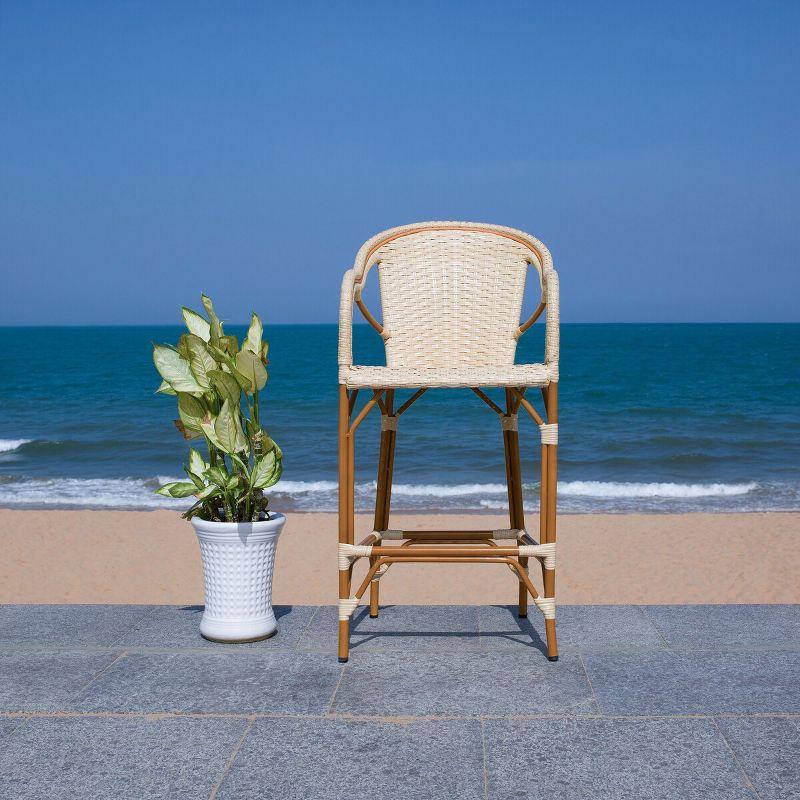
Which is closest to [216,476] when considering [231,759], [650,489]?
[231,759]

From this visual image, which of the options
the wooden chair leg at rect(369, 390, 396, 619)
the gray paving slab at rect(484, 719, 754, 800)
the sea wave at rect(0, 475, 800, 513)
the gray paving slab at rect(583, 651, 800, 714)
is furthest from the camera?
the sea wave at rect(0, 475, 800, 513)

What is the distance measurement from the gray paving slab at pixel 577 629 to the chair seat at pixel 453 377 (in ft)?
2.57

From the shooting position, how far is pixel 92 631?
9.04ft

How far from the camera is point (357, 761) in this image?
1.85 m

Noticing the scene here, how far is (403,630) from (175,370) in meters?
1.03

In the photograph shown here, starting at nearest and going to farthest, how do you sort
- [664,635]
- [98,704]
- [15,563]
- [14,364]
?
[98,704]
[664,635]
[15,563]
[14,364]

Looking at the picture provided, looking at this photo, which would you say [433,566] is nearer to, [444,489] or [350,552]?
[444,489]

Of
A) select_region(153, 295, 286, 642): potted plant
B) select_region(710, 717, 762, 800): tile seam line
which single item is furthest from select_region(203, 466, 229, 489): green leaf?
select_region(710, 717, 762, 800): tile seam line

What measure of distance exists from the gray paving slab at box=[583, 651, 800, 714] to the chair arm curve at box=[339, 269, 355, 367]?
1038 mm

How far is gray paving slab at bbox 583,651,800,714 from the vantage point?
2.11m

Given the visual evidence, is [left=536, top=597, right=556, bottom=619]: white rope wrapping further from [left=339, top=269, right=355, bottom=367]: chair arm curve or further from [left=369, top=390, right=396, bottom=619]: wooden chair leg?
[left=339, top=269, right=355, bottom=367]: chair arm curve

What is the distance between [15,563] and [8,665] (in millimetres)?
4963

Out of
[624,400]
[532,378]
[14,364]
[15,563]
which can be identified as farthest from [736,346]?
[532,378]

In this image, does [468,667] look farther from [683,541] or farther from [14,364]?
[14,364]
